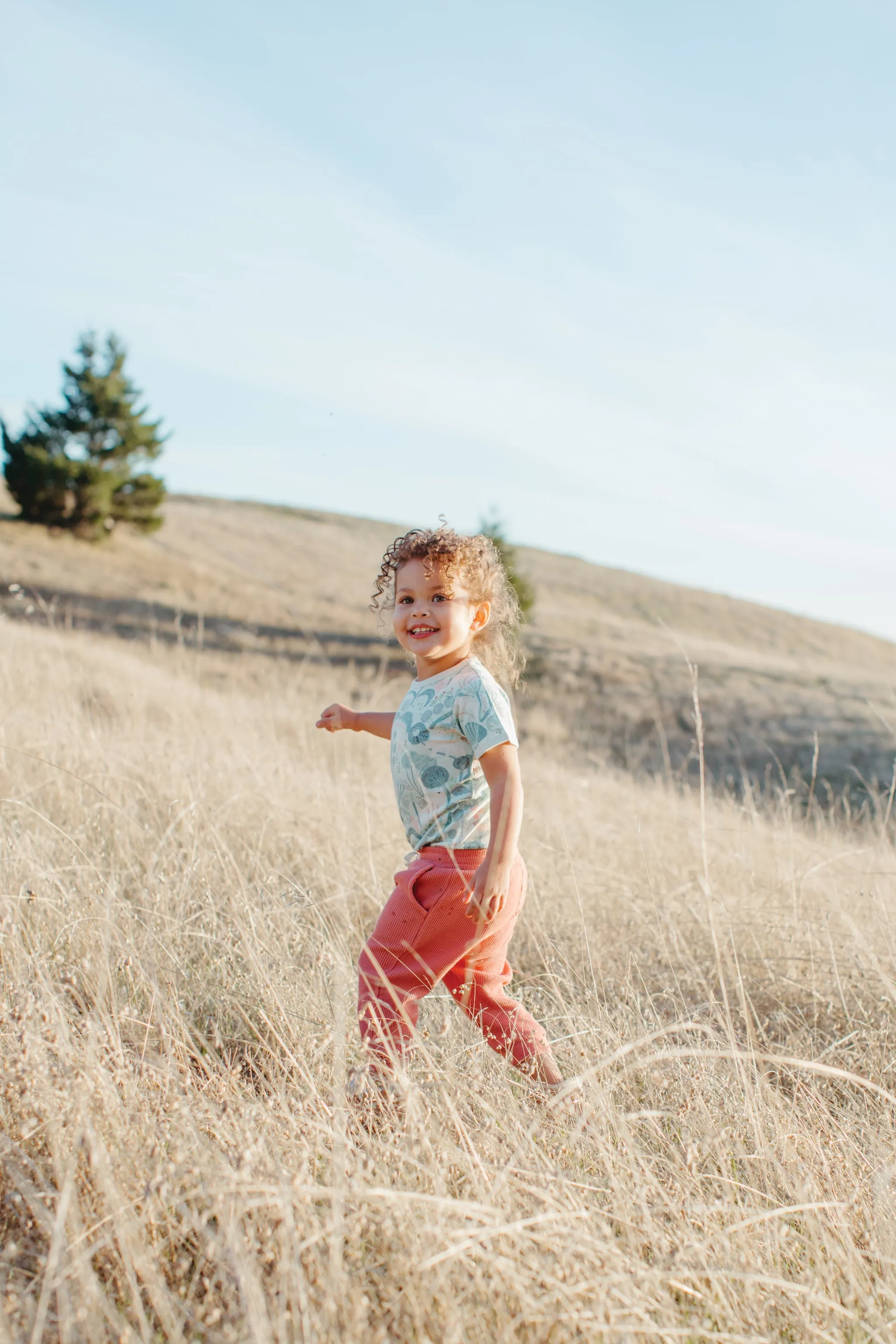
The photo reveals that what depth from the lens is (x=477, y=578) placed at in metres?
2.36

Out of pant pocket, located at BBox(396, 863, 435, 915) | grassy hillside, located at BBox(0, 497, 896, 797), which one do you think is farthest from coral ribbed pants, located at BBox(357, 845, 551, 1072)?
grassy hillside, located at BBox(0, 497, 896, 797)

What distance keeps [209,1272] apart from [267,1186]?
0.22 meters

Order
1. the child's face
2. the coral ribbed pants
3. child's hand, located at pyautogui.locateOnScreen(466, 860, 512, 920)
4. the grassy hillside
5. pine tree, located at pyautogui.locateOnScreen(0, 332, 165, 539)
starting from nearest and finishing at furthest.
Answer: child's hand, located at pyautogui.locateOnScreen(466, 860, 512, 920)
the coral ribbed pants
the child's face
the grassy hillside
pine tree, located at pyautogui.locateOnScreen(0, 332, 165, 539)

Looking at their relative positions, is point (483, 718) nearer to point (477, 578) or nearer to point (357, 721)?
point (477, 578)

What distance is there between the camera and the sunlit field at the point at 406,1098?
4.24ft

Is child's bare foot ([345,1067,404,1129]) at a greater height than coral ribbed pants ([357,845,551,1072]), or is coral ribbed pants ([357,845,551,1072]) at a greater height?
coral ribbed pants ([357,845,551,1072])

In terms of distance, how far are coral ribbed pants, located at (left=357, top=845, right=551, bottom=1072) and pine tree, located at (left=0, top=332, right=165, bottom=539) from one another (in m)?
32.2

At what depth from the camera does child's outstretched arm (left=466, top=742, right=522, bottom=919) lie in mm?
1997

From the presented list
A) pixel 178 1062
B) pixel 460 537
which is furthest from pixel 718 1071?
pixel 460 537

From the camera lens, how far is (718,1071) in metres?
2.25

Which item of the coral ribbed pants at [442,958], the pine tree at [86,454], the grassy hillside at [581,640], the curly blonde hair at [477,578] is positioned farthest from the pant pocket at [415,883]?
the pine tree at [86,454]

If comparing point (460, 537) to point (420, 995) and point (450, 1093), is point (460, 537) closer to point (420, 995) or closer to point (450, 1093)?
point (420, 995)

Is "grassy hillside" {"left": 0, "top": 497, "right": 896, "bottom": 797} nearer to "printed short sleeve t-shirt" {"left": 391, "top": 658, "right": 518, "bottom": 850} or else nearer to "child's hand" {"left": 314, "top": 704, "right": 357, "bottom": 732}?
"child's hand" {"left": 314, "top": 704, "right": 357, "bottom": 732}

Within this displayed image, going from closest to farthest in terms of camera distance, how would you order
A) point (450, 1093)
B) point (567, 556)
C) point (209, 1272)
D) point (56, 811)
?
point (209, 1272) → point (450, 1093) → point (56, 811) → point (567, 556)
